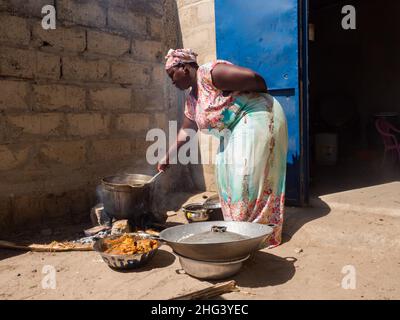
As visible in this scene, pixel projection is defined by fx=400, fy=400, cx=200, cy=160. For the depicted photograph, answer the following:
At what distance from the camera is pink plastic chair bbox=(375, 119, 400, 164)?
6469mm

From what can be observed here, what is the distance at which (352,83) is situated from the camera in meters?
Answer: 8.52

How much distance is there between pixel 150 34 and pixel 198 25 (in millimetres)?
651

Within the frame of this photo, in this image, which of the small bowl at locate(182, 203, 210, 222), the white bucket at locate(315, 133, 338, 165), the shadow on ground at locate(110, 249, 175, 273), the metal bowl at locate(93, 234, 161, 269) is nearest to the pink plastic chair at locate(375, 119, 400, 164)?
the white bucket at locate(315, 133, 338, 165)

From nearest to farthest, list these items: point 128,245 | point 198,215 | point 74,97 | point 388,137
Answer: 1. point 128,245
2. point 198,215
3. point 74,97
4. point 388,137

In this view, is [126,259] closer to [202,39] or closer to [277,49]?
[277,49]

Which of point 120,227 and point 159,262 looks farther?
point 120,227

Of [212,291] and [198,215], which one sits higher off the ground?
[198,215]

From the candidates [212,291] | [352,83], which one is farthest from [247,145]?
[352,83]

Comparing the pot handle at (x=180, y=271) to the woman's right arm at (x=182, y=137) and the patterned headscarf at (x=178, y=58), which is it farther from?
the patterned headscarf at (x=178, y=58)

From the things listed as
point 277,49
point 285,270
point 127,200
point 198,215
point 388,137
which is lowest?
point 285,270

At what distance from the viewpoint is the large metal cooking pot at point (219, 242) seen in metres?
2.68

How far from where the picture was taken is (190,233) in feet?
10.3

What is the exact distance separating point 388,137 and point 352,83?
2273 mm
